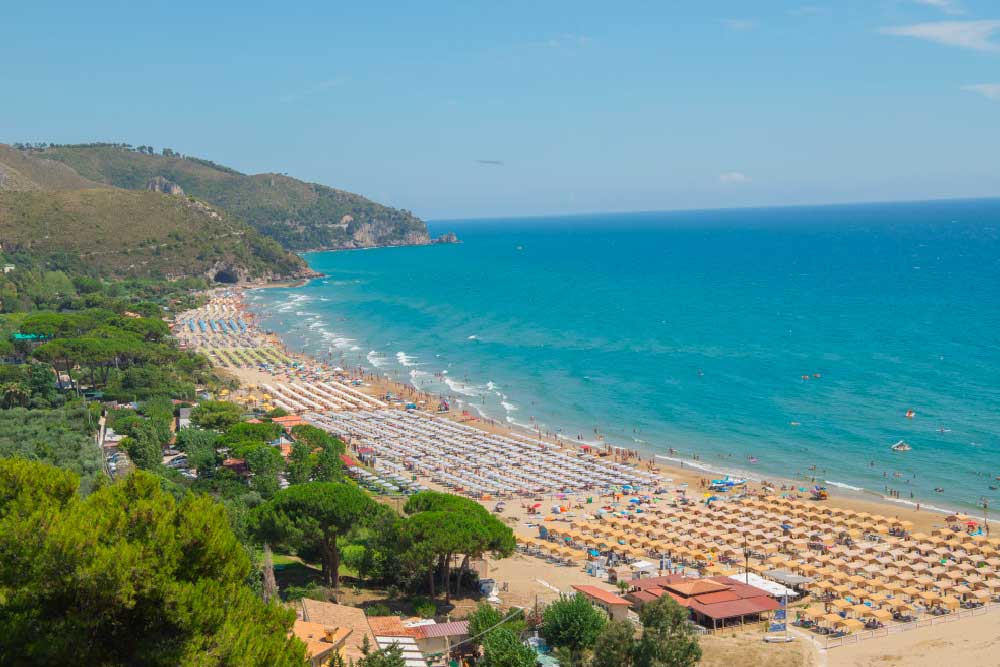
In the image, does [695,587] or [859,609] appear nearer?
[695,587]

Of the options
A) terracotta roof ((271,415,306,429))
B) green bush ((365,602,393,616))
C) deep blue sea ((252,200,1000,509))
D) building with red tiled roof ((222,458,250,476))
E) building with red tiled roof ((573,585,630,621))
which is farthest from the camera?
terracotta roof ((271,415,306,429))

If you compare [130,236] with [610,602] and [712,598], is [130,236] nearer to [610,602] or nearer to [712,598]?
[610,602]

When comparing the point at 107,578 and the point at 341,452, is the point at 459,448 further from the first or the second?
the point at 107,578

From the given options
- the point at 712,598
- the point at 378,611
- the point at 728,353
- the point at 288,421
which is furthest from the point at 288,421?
the point at 728,353

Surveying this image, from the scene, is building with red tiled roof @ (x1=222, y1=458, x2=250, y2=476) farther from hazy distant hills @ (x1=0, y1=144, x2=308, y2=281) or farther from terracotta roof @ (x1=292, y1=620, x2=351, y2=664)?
hazy distant hills @ (x1=0, y1=144, x2=308, y2=281)

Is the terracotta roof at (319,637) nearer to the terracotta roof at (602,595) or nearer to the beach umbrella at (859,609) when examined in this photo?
the terracotta roof at (602,595)

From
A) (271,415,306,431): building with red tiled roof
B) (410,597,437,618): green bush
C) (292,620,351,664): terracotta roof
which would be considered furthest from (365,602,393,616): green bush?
(271,415,306,431): building with red tiled roof

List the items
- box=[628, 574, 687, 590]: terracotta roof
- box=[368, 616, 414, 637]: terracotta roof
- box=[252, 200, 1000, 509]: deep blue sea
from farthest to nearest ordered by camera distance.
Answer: box=[252, 200, 1000, 509]: deep blue sea → box=[628, 574, 687, 590]: terracotta roof → box=[368, 616, 414, 637]: terracotta roof
